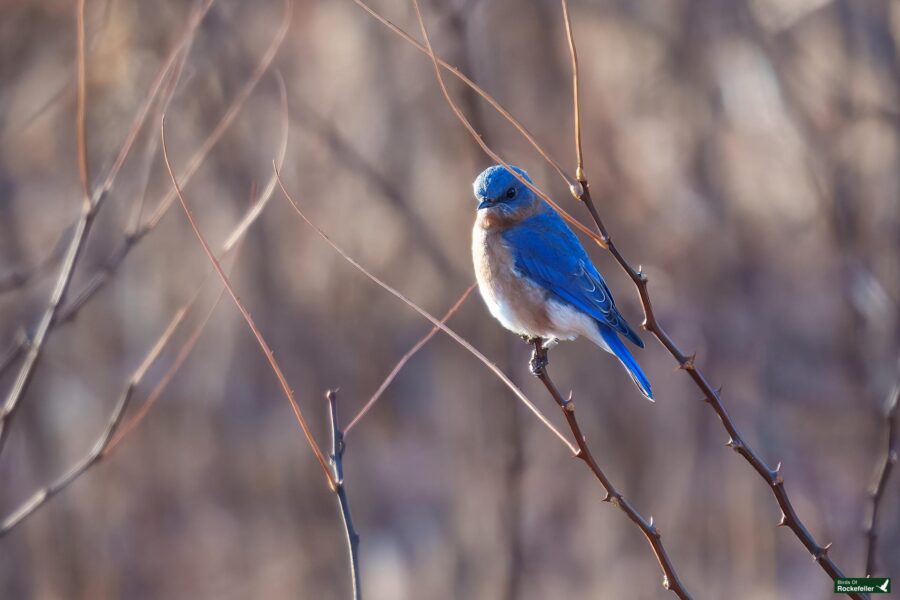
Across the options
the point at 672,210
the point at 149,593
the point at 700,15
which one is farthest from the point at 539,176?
the point at 149,593

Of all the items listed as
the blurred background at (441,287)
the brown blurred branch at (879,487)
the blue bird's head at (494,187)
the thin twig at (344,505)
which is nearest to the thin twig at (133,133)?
the thin twig at (344,505)

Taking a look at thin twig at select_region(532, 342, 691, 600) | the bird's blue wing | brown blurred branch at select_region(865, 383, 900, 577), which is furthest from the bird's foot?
brown blurred branch at select_region(865, 383, 900, 577)

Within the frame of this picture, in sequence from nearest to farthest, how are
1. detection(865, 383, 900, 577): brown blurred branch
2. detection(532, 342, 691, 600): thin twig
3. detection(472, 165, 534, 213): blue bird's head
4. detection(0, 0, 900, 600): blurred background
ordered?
detection(532, 342, 691, 600): thin twig → detection(865, 383, 900, 577): brown blurred branch → detection(472, 165, 534, 213): blue bird's head → detection(0, 0, 900, 600): blurred background

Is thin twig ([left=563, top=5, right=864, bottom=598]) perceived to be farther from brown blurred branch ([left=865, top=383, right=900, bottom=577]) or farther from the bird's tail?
the bird's tail

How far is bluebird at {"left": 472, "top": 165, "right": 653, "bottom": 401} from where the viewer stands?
3.44 metres

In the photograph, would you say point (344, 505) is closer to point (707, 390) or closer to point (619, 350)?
point (707, 390)

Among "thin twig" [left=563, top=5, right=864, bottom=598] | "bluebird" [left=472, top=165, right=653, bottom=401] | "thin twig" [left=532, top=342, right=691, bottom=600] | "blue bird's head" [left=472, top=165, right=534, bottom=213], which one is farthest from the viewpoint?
"bluebird" [left=472, top=165, right=653, bottom=401]

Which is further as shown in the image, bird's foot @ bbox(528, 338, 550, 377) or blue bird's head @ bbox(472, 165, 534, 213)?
blue bird's head @ bbox(472, 165, 534, 213)

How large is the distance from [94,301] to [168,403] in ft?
3.21

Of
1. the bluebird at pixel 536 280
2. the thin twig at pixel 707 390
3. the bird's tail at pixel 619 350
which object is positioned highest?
the bluebird at pixel 536 280

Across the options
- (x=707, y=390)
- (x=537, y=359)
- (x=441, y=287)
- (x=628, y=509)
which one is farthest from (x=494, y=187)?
(x=441, y=287)

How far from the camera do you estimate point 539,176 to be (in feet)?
21.6

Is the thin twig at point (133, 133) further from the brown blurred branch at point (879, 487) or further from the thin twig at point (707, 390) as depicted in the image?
the brown blurred branch at point (879, 487)

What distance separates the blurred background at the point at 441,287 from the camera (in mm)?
6617
